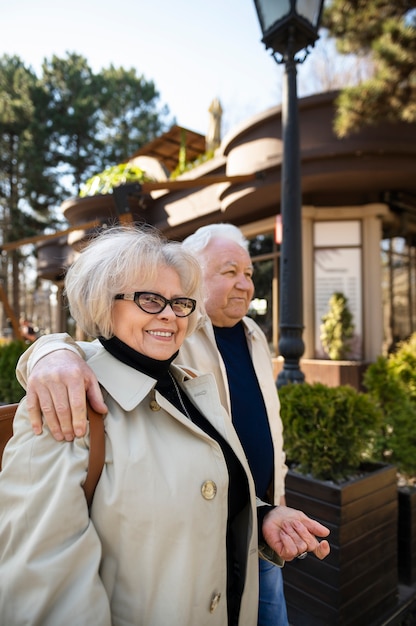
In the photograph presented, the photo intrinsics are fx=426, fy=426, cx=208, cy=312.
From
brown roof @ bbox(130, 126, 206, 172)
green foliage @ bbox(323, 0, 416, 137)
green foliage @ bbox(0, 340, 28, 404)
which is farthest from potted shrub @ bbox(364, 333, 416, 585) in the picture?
brown roof @ bbox(130, 126, 206, 172)

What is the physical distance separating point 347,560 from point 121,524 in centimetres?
172

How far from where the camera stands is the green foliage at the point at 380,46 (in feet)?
16.4

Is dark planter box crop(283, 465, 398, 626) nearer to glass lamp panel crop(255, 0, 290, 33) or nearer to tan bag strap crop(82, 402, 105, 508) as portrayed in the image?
tan bag strap crop(82, 402, 105, 508)

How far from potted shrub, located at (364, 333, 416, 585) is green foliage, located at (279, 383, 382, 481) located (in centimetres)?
53

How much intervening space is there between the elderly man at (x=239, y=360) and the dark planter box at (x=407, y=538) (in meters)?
1.40

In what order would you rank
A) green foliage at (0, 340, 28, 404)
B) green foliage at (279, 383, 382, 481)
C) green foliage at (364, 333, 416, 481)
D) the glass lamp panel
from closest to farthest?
green foliage at (279, 383, 382, 481) → green foliage at (364, 333, 416, 481) → the glass lamp panel → green foliage at (0, 340, 28, 404)

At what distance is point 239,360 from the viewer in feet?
6.81

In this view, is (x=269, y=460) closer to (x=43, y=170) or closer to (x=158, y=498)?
(x=158, y=498)

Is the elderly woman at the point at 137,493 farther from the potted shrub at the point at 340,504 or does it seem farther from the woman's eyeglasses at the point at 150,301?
the potted shrub at the point at 340,504

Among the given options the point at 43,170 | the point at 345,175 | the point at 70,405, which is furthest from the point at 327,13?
the point at 43,170

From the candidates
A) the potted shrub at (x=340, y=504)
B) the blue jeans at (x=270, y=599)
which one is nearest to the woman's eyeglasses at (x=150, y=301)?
the blue jeans at (x=270, y=599)

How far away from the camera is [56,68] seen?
77.8 feet

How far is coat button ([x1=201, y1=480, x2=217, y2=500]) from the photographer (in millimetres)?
1182

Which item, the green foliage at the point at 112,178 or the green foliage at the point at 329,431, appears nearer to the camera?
the green foliage at the point at 329,431
